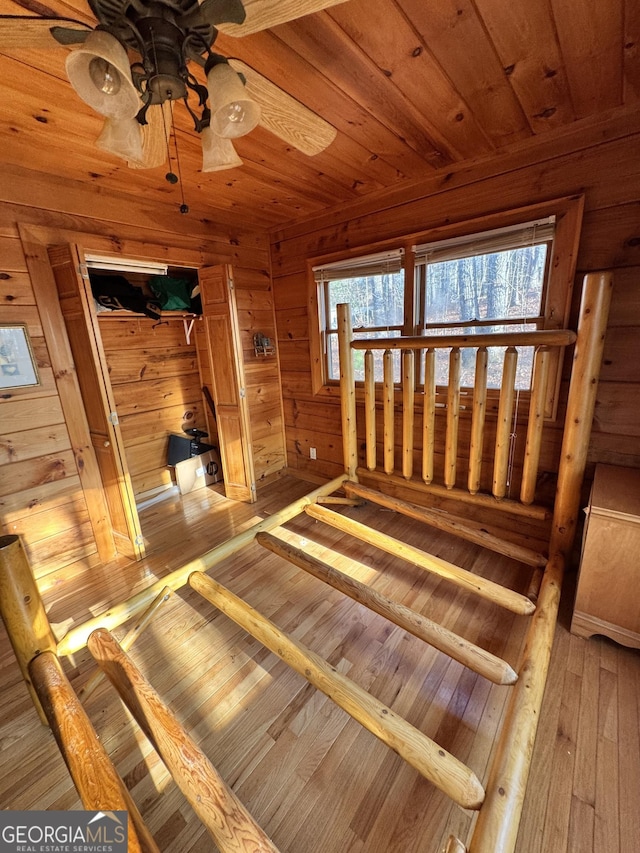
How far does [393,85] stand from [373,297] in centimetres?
130

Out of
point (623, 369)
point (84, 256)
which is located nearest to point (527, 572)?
point (623, 369)

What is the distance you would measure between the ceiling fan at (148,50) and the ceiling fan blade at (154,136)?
124mm

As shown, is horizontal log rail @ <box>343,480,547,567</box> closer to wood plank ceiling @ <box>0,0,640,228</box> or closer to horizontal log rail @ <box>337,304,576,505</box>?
horizontal log rail @ <box>337,304,576,505</box>

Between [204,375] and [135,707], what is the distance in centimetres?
303

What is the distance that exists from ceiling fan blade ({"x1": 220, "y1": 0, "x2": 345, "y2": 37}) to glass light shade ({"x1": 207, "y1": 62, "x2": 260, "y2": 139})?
73mm

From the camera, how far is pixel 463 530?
1.98 meters

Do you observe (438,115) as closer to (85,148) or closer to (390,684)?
(85,148)

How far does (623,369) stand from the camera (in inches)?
67.8

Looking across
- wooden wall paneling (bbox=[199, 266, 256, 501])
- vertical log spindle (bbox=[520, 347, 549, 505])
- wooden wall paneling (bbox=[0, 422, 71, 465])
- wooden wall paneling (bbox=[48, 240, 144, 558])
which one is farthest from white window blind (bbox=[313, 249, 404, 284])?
wooden wall paneling (bbox=[0, 422, 71, 465])

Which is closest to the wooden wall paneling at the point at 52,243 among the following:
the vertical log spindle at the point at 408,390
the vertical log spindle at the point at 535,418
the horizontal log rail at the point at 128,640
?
the horizontal log rail at the point at 128,640

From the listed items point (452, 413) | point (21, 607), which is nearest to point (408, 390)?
point (452, 413)

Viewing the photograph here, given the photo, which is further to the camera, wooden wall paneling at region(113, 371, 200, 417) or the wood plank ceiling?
wooden wall paneling at region(113, 371, 200, 417)

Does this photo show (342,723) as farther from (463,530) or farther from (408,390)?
(408,390)

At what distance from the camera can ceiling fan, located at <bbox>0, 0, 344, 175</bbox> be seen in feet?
2.37
